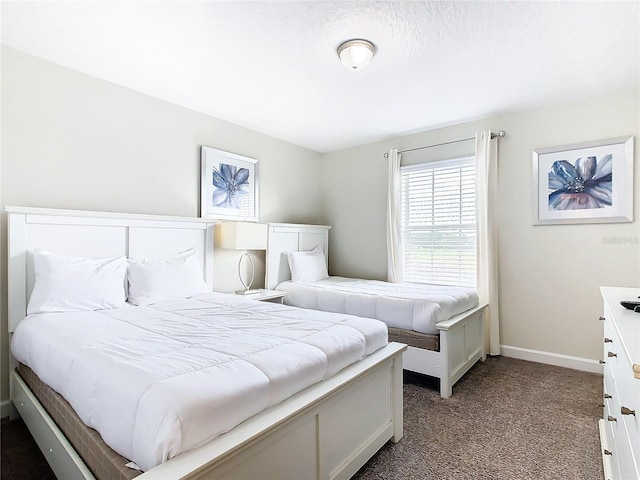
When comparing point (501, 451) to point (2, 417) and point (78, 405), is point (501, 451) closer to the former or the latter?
point (78, 405)

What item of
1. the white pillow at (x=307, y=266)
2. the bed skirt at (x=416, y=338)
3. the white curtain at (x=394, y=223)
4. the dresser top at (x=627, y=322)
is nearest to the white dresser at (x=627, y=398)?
the dresser top at (x=627, y=322)

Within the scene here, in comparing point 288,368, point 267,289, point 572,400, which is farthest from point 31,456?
point 572,400

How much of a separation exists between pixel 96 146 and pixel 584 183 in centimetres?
423

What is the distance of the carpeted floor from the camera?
1.72 meters

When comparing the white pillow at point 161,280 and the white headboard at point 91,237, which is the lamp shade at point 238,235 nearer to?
the white headboard at point 91,237

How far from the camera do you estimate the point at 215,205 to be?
3.55 metres

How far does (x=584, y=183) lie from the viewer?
10.0 feet

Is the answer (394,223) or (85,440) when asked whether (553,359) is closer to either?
(394,223)

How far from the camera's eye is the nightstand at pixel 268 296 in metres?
3.37

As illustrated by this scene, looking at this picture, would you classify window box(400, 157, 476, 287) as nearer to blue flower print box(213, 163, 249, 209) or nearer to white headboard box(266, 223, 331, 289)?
white headboard box(266, 223, 331, 289)

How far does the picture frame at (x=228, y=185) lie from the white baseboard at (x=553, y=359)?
10.1ft

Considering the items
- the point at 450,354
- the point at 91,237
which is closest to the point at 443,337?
the point at 450,354

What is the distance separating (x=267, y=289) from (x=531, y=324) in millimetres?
2762

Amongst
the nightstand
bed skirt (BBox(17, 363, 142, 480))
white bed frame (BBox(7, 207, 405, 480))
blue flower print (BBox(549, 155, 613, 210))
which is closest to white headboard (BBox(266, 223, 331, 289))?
the nightstand
